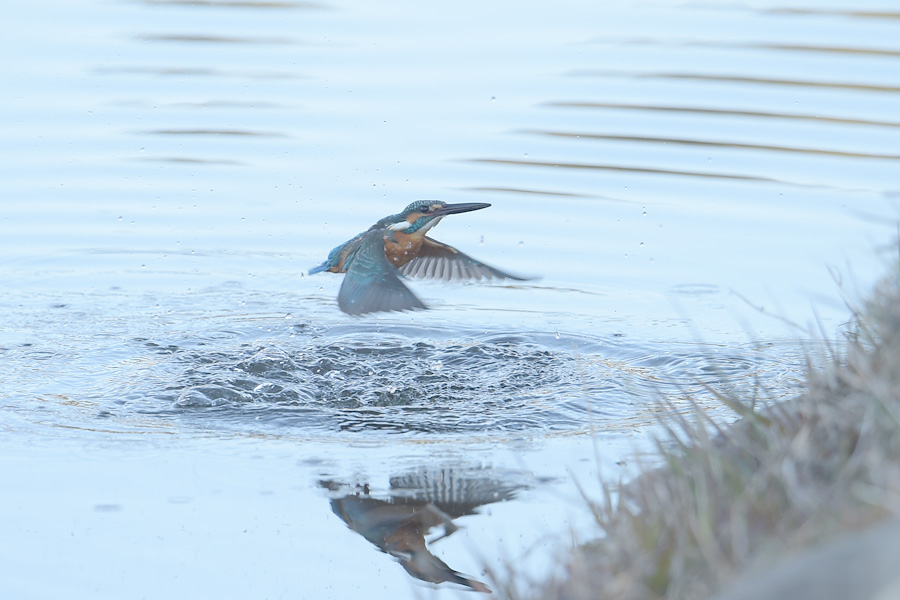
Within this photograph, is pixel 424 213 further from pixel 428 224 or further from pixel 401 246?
pixel 401 246

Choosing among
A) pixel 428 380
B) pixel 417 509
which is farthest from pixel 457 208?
pixel 417 509

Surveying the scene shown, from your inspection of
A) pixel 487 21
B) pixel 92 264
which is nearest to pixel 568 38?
pixel 487 21

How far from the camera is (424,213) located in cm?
536

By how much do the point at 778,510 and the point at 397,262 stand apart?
3.15m

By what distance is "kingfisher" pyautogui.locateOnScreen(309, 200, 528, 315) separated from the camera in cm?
489

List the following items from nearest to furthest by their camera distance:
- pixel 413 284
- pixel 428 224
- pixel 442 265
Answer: pixel 428 224 < pixel 442 265 < pixel 413 284

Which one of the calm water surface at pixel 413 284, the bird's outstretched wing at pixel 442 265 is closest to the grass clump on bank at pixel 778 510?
the calm water surface at pixel 413 284

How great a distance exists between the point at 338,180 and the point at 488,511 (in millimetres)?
4448

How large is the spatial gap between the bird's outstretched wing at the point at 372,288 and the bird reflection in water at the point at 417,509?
2.68 ft

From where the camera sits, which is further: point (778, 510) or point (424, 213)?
point (424, 213)

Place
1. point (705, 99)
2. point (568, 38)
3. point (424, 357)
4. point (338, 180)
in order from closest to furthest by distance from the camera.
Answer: point (424, 357) < point (338, 180) < point (705, 99) < point (568, 38)

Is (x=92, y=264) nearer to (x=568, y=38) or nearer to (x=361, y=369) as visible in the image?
(x=361, y=369)

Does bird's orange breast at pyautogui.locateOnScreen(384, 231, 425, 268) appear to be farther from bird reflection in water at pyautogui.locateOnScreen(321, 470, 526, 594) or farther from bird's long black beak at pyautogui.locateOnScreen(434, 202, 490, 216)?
bird reflection in water at pyautogui.locateOnScreen(321, 470, 526, 594)

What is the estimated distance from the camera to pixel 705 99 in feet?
31.7
